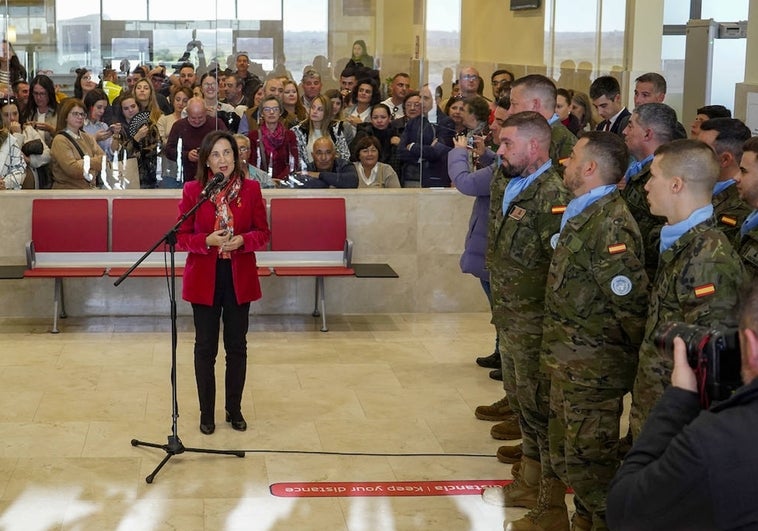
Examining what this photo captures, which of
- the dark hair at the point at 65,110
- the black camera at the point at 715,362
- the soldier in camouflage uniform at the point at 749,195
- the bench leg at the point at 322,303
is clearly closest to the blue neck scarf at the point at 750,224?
the soldier in camouflage uniform at the point at 749,195

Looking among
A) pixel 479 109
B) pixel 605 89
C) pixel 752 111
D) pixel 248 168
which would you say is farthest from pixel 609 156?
pixel 248 168

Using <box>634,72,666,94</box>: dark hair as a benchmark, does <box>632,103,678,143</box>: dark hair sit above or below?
below

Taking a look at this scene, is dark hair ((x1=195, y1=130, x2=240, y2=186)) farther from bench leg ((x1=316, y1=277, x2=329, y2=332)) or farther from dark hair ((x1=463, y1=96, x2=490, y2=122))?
bench leg ((x1=316, y1=277, x2=329, y2=332))

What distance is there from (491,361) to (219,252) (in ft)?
8.17

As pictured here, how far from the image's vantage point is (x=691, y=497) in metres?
2.23

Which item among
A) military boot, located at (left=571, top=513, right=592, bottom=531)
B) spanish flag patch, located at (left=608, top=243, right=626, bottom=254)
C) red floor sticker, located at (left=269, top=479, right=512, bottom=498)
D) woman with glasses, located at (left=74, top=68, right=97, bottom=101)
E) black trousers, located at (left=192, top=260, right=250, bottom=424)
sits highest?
woman with glasses, located at (left=74, top=68, right=97, bottom=101)

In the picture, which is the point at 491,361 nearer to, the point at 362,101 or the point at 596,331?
the point at 362,101

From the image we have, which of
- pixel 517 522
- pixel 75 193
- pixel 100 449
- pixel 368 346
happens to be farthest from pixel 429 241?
pixel 517 522

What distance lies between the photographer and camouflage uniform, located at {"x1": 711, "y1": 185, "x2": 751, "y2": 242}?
192 inches

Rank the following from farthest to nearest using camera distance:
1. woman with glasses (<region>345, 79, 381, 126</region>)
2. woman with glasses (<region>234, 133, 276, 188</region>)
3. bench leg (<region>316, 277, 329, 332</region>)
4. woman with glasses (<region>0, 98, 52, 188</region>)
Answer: woman with glasses (<region>345, 79, 381, 126</region>)
woman with glasses (<region>0, 98, 52, 188</region>)
woman with glasses (<region>234, 133, 276, 188</region>)
bench leg (<region>316, 277, 329, 332</region>)

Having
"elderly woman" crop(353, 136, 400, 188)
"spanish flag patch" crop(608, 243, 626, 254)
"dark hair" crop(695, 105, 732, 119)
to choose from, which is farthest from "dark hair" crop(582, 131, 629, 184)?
"elderly woman" crop(353, 136, 400, 188)

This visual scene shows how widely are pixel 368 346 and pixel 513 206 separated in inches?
135

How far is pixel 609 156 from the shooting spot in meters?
4.34

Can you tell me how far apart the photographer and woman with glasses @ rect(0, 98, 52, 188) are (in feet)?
24.9
